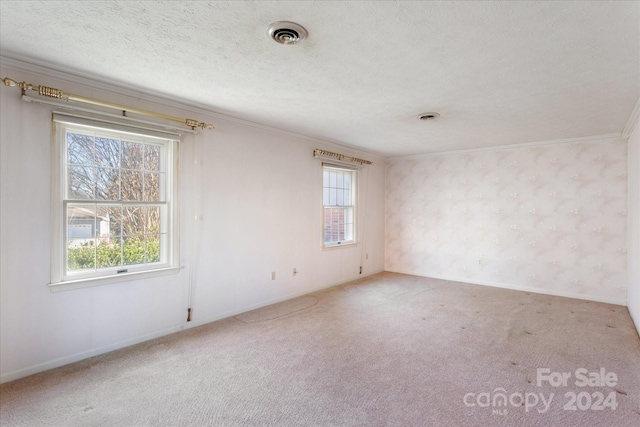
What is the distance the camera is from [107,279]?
2.89 m

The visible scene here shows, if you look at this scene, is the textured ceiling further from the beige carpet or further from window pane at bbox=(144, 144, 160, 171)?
the beige carpet

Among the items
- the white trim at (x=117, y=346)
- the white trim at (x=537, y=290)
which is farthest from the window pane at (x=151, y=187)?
the white trim at (x=537, y=290)

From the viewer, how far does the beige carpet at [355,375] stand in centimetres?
205

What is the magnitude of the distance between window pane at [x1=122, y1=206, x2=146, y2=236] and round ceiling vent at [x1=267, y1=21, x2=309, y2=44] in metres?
2.16

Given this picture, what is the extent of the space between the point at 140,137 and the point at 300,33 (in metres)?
2.03

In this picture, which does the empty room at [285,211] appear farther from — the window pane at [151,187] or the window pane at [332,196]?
the window pane at [332,196]

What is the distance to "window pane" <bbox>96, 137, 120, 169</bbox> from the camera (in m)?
2.89

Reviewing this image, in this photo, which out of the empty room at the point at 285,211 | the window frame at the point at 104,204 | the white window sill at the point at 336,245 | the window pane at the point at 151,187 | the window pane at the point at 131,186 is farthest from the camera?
the white window sill at the point at 336,245

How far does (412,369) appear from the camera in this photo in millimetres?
2629

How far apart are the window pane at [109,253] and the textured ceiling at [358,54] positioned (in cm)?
143

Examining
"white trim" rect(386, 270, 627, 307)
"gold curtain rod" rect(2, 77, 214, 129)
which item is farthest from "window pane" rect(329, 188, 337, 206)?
"gold curtain rod" rect(2, 77, 214, 129)

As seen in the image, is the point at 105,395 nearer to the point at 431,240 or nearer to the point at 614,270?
the point at 431,240

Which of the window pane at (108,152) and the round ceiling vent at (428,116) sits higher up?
the round ceiling vent at (428,116)

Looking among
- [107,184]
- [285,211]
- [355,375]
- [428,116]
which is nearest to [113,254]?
[107,184]
